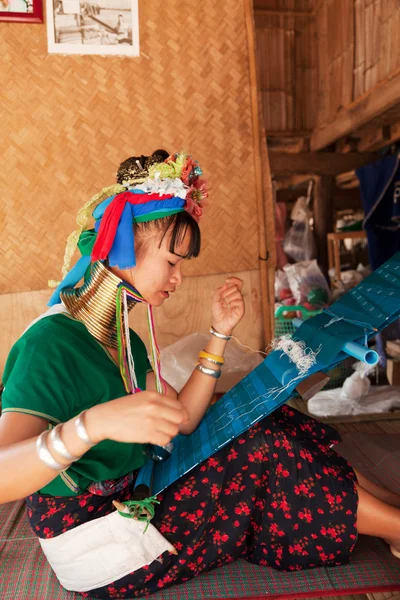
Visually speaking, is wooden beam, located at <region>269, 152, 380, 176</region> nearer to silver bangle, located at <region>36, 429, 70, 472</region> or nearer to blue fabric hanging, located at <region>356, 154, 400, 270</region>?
blue fabric hanging, located at <region>356, 154, 400, 270</region>

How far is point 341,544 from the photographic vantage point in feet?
4.94

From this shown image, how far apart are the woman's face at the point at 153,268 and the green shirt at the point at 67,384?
0.71ft

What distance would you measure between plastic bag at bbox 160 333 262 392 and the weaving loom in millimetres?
878

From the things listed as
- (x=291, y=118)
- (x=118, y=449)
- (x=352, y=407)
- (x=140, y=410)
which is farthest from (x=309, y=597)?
(x=291, y=118)

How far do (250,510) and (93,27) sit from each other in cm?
254

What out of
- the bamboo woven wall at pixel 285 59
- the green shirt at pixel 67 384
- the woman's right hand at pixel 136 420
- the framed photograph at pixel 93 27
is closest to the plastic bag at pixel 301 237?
the bamboo woven wall at pixel 285 59

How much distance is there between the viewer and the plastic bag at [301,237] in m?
6.85

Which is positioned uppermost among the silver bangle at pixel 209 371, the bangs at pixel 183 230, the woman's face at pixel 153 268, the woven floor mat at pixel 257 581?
the bangs at pixel 183 230

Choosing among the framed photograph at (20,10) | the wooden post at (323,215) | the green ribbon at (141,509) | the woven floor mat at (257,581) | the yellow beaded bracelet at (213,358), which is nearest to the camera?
the green ribbon at (141,509)

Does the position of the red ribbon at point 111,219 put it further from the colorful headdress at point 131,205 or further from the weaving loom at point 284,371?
the weaving loom at point 284,371

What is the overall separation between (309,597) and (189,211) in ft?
3.97

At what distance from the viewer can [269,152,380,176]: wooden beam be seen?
230 inches

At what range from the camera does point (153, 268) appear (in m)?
1.56

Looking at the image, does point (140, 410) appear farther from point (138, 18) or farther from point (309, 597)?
point (138, 18)
